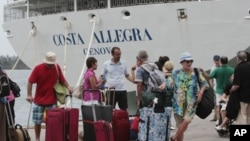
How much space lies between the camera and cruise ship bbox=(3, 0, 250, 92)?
49.1ft

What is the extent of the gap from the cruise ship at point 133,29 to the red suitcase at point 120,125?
8.22 m

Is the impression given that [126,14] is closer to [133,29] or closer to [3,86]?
[133,29]

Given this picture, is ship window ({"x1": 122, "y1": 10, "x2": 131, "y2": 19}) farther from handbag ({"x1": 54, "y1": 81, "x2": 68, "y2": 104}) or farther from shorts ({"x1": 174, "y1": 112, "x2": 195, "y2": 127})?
shorts ({"x1": 174, "y1": 112, "x2": 195, "y2": 127})

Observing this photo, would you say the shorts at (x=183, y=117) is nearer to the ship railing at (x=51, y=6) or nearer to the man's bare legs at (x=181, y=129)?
the man's bare legs at (x=181, y=129)

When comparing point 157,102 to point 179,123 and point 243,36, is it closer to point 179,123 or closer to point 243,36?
point 179,123

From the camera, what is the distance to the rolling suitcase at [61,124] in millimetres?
6848

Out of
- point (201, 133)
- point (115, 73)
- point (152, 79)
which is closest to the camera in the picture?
point (152, 79)

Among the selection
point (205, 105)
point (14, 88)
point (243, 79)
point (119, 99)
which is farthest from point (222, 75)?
point (14, 88)

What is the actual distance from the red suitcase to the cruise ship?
822 cm

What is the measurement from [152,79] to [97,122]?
0.96 m

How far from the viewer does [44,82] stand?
24.9 ft

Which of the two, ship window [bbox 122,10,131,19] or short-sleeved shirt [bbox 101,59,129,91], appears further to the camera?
ship window [bbox 122,10,131,19]

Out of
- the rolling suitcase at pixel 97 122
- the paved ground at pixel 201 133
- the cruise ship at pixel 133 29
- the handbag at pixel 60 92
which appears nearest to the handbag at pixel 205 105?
the rolling suitcase at pixel 97 122

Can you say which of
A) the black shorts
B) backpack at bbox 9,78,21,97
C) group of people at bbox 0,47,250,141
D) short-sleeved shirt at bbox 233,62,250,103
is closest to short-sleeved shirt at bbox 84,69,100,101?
group of people at bbox 0,47,250,141
